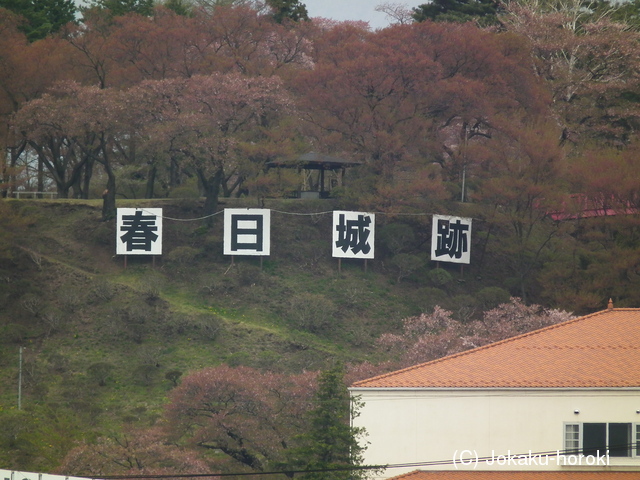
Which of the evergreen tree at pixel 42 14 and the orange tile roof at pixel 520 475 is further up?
the evergreen tree at pixel 42 14

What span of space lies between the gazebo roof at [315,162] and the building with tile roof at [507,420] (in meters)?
19.2

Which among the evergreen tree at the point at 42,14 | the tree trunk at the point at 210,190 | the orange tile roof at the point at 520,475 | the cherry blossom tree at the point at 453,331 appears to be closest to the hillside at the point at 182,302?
the tree trunk at the point at 210,190

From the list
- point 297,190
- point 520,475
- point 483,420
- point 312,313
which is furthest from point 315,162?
point 520,475

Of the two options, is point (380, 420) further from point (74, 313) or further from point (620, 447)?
point (74, 313)

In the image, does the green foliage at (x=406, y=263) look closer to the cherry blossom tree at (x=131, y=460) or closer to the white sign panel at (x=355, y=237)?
the white sign panel at (x=355, y=237)

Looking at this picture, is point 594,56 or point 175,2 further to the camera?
point 175,2

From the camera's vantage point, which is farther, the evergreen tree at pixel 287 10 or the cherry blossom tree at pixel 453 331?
the evergreen tree at pixel 287 10

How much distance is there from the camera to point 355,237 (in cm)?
3956

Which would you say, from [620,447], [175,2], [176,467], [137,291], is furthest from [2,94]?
[620,447]

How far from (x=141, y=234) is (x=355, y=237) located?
25.1 feet

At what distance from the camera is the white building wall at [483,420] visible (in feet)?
69.3

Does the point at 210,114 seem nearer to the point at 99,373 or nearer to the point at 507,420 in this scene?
the point at 99,373

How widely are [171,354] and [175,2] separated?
953 inches

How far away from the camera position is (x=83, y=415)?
29.8 m
